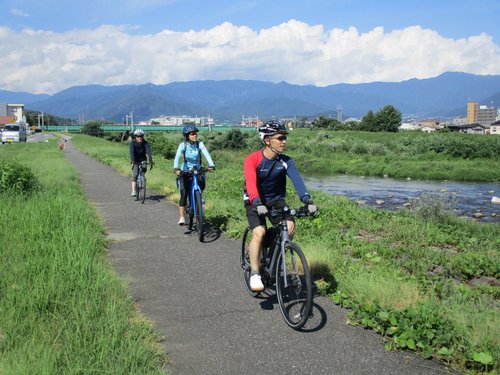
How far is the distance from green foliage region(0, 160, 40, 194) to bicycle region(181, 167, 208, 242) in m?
4.26

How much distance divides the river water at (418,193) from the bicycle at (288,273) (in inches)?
379

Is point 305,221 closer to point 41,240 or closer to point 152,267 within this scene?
point 152,267

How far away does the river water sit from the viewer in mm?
18297

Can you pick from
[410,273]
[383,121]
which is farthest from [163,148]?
[383,121]

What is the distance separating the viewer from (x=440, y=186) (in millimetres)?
28281

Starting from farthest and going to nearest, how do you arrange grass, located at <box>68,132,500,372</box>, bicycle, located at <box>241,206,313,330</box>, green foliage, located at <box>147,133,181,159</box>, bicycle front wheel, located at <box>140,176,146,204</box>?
green foliage, located at <box>147,133,181,159</box>
bicycle front wheel, located at <box>140,176,146,204</box>
bicycle, located at <box>241,206,313,330</box>
grass, located at <box>68,132,500,372</box>

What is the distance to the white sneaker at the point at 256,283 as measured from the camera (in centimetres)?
482

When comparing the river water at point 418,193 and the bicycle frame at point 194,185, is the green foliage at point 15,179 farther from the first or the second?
the river water at point 418,193

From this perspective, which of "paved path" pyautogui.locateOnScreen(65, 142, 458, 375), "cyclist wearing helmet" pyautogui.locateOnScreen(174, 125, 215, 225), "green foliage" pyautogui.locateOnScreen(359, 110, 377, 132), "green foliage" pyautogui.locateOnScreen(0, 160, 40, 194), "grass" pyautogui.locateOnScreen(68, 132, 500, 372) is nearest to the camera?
"paved path" pyautogui.locateOnScreen(65, 142, 458, 375)

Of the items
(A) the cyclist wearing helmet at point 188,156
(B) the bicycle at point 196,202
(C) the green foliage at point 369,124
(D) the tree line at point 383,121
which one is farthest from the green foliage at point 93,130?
(B) the bicycle at point 196,202

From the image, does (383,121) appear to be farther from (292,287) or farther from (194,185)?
(292,287)

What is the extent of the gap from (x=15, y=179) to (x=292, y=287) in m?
8.65

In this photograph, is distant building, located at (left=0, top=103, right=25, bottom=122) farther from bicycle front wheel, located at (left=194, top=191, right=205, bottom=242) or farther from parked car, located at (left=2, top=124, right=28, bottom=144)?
bicycle front wheel, located at (left=194, top=191, right=205, bottom=242)

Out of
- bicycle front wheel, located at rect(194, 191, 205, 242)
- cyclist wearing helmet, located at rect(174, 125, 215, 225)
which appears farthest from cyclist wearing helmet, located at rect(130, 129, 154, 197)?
bicycle front wheel, located at rect(194, 191, 205, 242)
